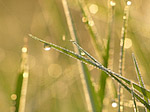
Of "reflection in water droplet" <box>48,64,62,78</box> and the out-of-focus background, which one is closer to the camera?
the out-of-focus background

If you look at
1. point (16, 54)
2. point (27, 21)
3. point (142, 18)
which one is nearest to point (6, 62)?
point (16, 54)

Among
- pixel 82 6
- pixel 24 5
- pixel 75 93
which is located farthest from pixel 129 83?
pixel 24 5

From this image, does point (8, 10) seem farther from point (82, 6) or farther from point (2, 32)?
point (82, 6)

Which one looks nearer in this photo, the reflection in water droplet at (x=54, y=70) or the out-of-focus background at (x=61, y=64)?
the out-of-focus background at (x=61, y=64)

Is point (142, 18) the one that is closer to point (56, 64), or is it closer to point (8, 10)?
point (56, 64)

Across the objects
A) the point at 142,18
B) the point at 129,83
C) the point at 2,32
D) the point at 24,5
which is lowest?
the point at 129,83

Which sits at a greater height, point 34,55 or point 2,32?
point 2,32

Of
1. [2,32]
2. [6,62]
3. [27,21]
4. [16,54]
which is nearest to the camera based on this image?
[6,62]

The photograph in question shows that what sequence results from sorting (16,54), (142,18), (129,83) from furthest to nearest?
1. (16,54)
2. (142,18)
3. (129,83)

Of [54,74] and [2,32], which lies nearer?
[54,74]
